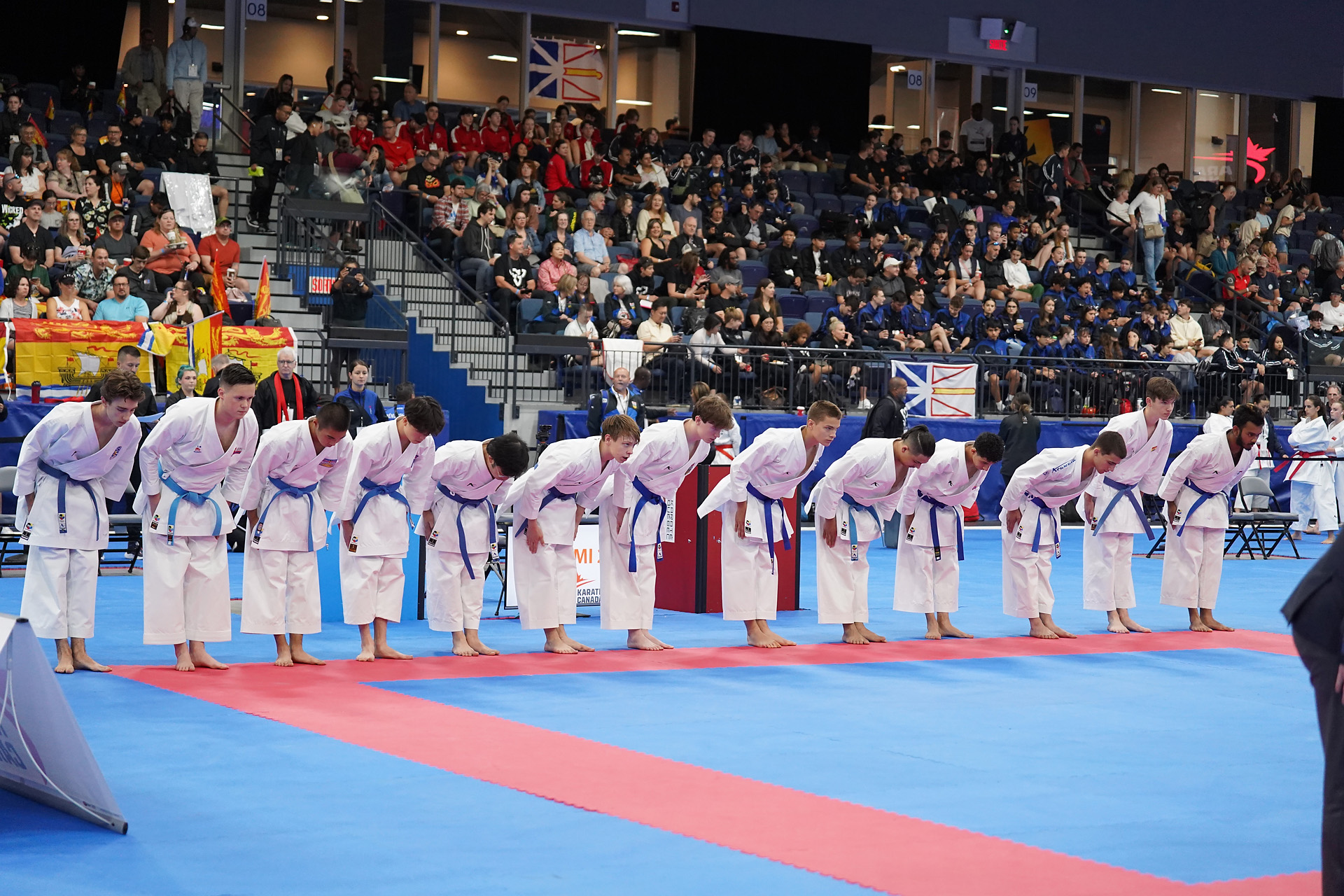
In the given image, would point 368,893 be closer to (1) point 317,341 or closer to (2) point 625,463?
(2) point 625,463

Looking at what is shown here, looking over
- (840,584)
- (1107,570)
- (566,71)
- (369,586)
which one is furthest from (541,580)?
(566,71)

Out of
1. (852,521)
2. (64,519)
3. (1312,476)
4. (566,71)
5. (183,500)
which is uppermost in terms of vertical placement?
(566,71)

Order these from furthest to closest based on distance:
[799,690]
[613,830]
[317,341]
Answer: [317,341] < [799,690] < [613,830]

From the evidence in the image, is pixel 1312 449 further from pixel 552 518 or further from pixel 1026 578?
pixel 552 518

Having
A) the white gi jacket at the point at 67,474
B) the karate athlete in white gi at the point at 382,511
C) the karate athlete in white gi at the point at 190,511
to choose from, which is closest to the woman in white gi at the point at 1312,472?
the karate athlete in white gi at the point at 382,511

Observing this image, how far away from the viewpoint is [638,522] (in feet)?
33.0

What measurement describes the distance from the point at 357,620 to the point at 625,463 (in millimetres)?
1974

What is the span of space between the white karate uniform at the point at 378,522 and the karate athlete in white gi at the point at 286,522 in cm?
25

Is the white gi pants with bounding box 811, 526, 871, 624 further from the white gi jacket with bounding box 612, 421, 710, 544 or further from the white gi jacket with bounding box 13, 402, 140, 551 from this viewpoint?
the white gi jacket with bounding box 13, 402, 140, 551

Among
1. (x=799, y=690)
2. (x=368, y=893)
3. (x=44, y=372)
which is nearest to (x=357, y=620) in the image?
(x=799, y=690)

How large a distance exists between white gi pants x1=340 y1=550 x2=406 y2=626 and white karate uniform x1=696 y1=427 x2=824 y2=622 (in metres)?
2.20

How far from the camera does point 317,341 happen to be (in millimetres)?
17844

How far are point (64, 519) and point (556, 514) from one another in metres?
2.91

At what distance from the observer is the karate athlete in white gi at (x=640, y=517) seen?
32.9 feet
